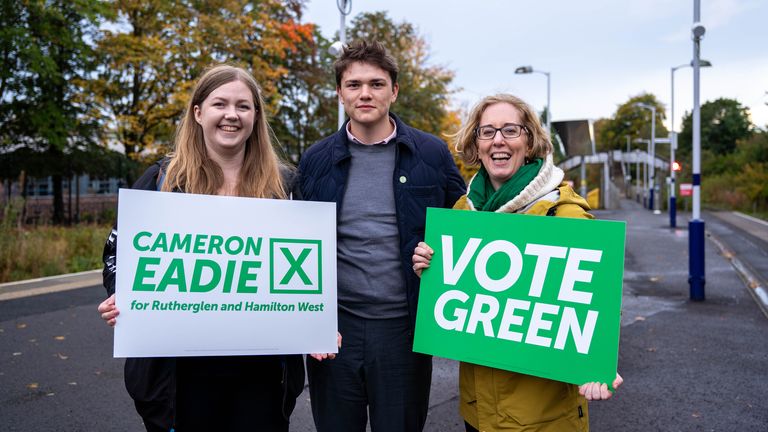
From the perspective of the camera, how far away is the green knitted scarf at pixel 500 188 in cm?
249

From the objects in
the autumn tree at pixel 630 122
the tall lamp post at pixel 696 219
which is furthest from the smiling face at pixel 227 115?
the autumn tree at pixel 630 122

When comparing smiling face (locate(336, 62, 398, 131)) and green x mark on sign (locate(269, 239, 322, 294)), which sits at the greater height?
smiling face (locate(336, 62, 398, 131))

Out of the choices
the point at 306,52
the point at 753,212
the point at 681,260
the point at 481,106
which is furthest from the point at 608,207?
the point at 481,106

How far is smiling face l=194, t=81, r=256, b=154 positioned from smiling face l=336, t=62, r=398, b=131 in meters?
0.47

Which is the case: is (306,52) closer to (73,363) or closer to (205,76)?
(73,363)

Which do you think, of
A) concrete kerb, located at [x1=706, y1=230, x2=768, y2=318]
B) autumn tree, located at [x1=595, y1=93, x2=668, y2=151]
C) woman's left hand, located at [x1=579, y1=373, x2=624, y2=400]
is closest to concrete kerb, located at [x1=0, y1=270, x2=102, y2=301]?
woman's left hand, located at [x1=579, y1=373, x2=624, y2=400]

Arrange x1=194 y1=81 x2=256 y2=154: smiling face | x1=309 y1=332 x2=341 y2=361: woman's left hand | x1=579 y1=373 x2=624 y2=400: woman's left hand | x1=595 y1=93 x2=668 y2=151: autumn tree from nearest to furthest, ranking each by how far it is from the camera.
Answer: x1=579 y1=373 x2=624 y2=400: woman's left hand → x1=194 y1=81 x2=256 y2=154: smiling face → x1=309 y1=332 x2=341 y2=361: woman's left hand → x1=595 y1=93 x2=668 y2=151: autumn tree

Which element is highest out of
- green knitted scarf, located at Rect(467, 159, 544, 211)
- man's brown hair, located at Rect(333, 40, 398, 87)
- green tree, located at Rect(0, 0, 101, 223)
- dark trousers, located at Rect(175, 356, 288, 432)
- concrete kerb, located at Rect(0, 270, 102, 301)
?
green tree, located at Rect(0, 0, 101, 223)

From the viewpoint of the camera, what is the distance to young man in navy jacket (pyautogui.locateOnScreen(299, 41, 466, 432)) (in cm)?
279

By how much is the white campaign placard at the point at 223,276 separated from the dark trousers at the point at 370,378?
18 cm

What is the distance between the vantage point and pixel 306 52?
26734mm

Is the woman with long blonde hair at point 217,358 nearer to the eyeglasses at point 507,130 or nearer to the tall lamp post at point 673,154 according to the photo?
the eyeglasses at point 507,130

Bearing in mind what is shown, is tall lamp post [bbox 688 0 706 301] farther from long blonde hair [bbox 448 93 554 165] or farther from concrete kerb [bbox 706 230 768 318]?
long blonde hair [bbox 448 93 554 165]

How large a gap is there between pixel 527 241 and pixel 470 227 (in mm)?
253
